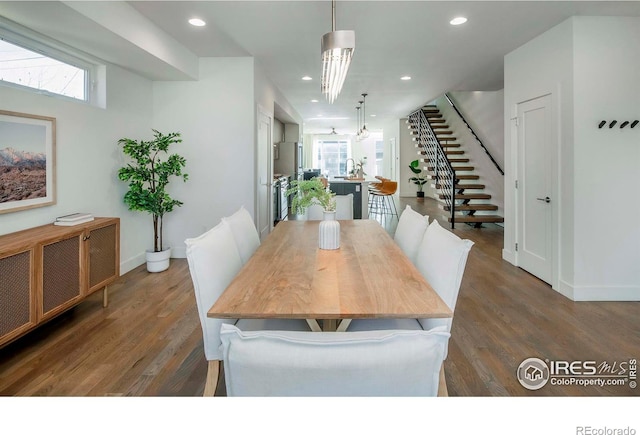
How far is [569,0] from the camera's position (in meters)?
3.09

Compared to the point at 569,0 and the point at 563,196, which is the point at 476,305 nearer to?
the point at 563,196

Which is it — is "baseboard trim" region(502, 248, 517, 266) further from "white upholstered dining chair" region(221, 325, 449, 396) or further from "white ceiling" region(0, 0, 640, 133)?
"white upholstered dining chair" region(221, 325, 449, 396)

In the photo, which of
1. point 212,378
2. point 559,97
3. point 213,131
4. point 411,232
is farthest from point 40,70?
point 559,97

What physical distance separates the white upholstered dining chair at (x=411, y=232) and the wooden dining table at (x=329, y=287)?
150 mm

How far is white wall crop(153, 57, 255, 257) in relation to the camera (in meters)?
4.74

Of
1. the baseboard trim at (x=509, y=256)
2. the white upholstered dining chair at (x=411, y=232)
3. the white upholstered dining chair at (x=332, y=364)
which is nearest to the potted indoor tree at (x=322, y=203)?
the white upholstered dining chair at (x=411, y=232)

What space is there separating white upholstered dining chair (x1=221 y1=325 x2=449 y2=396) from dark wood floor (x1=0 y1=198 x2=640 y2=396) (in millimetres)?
1368

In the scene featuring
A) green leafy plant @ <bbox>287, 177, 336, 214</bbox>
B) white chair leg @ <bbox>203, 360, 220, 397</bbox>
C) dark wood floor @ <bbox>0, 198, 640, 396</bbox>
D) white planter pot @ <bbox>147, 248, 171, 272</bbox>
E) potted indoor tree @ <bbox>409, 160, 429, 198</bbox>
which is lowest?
dark wood floor @ <bbox>0, 198, 640, 396</bbox>

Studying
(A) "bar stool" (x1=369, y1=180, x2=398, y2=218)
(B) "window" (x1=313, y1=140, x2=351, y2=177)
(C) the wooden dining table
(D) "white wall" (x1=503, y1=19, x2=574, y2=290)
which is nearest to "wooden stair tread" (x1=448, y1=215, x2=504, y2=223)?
(A) "bar stool" (x1=369, y1=180, x2=398, y2=218)

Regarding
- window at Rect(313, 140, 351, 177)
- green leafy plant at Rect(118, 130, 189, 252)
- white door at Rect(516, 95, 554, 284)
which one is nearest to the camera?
white door at Rect(516, 95, 554, 284)

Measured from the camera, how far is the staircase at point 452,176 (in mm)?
7414

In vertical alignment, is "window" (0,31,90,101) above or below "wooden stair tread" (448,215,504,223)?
above

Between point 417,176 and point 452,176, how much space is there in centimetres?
503

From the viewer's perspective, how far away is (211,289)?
5.65 ft
